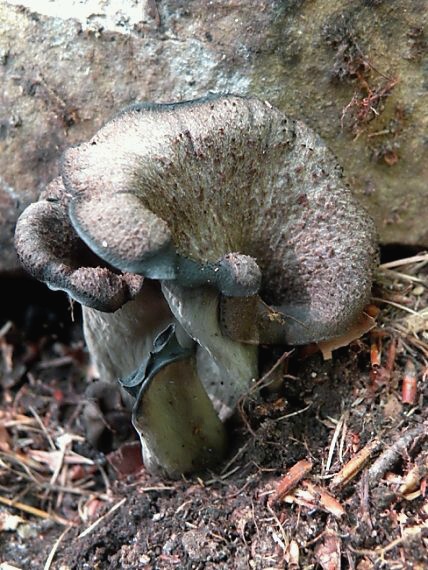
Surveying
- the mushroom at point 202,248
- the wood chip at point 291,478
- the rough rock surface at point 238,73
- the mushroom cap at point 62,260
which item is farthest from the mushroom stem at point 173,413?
the rough rock surface at point 238,73

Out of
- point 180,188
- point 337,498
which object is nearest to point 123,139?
point 180,188

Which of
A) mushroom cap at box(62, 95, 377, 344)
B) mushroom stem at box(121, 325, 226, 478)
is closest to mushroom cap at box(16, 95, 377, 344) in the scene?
mushroom cap at box(62, 95, 377, 344)

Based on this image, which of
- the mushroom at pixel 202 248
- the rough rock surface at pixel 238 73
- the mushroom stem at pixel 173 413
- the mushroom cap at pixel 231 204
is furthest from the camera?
the rough rock surface at pixel 238 73

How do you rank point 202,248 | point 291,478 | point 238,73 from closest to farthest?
point 202,248 < point 291,478 < point 238,73

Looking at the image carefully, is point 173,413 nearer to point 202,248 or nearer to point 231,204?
point 202,248

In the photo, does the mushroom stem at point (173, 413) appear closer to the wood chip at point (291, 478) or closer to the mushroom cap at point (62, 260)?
the mushroom cap at point (62, 260)

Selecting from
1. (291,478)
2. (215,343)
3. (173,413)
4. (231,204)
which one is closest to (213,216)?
(231,204)
